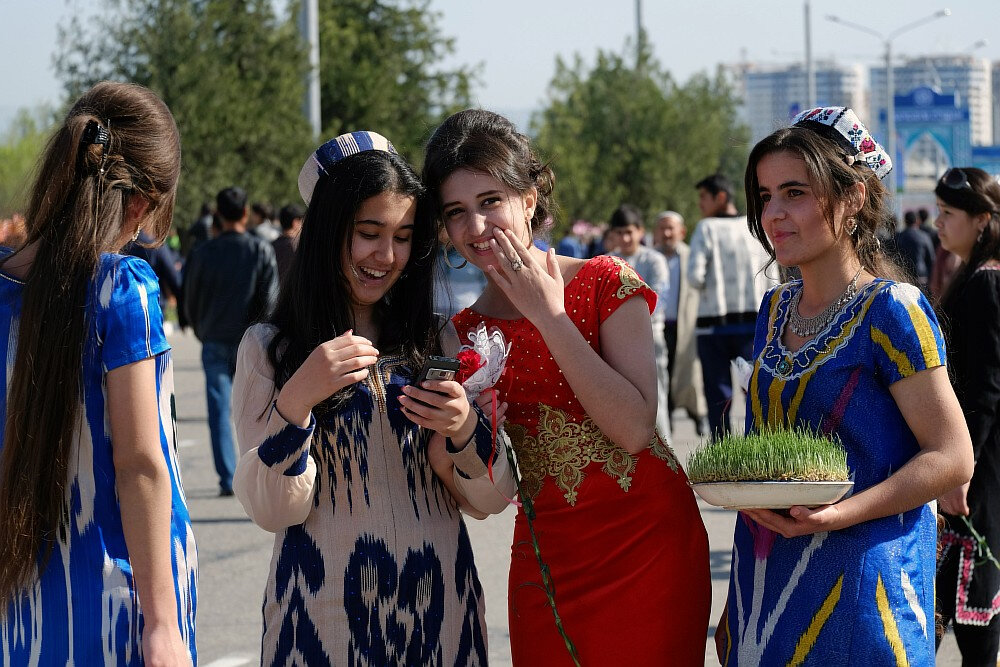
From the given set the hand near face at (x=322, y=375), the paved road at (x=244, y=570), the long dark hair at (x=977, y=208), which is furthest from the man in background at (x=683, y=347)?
the hand near face at (x=322, y=375)

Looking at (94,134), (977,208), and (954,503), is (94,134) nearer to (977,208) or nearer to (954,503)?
(954,503)

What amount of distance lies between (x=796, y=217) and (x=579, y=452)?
75 centimetres

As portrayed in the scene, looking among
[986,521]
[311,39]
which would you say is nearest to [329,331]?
[986,521]

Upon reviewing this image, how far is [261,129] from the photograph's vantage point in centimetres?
2361

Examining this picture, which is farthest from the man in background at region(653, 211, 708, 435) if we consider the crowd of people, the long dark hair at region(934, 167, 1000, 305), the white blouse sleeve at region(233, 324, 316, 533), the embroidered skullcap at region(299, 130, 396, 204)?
the white blouse sleeve at region(233, 324, 316, 533)

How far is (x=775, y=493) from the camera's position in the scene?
7.91 ft

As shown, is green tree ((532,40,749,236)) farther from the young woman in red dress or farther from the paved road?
the young woman in red dress

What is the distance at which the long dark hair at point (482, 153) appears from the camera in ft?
9.57

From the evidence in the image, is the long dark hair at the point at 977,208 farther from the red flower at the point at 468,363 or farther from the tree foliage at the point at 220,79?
the tree foliage at the point at 220,79

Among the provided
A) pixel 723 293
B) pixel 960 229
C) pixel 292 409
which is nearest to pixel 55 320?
pixel 292 409

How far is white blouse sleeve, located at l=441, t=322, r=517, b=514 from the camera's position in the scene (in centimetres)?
267

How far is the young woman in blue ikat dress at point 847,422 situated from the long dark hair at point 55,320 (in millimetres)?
1381

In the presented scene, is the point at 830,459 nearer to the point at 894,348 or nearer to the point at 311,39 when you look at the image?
the point at 894,348

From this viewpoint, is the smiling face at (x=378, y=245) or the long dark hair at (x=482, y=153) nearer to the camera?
the smiling face at (x=378, y=245)
